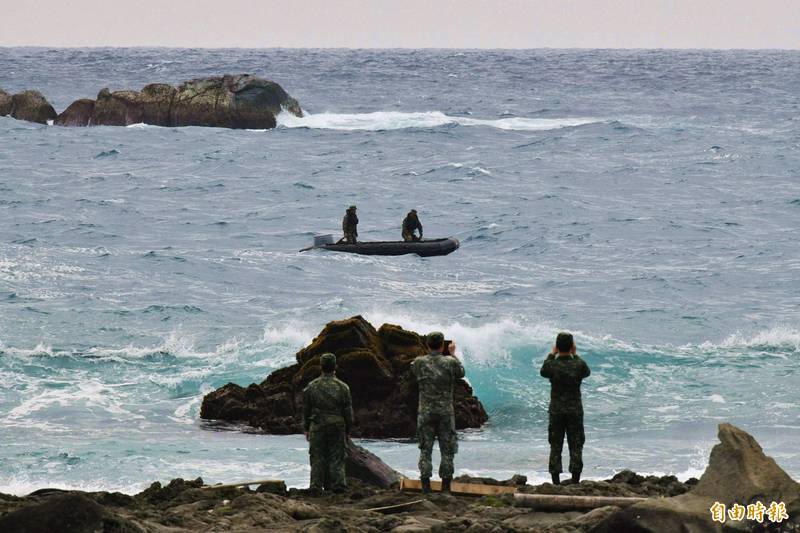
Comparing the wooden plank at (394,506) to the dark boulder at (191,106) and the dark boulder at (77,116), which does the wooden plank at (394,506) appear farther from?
the dark boulder at (77,116)

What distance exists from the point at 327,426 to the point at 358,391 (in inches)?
268

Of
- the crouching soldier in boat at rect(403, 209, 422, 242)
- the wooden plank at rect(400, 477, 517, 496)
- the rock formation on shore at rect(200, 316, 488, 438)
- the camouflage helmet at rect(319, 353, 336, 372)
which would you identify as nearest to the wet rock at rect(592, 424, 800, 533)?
the wooden plank at rect(400, 477, 517, 496)

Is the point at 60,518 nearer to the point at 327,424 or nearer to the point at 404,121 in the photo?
the point at 327,424

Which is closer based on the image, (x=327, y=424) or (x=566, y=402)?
(x=566, y=402)

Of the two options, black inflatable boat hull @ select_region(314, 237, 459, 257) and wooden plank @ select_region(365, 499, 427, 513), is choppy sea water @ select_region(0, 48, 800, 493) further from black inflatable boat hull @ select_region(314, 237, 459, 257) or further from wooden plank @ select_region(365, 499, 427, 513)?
wooden plank @ select_region(365, 499, 427, 513)

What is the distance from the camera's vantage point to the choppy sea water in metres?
20.6

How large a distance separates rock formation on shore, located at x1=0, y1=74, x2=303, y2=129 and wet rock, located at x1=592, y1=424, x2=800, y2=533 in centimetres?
6160

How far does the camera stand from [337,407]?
44.9 ft

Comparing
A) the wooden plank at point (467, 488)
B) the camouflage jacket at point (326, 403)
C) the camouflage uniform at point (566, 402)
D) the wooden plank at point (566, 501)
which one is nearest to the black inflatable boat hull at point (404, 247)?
the wooden plank at point (467, 488)

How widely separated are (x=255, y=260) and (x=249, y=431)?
1767 centimetres

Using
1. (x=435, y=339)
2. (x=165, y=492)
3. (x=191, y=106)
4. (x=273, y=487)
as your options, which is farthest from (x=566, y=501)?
(x=191, y=106)

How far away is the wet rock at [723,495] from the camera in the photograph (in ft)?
35.0

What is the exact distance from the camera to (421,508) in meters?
12.8

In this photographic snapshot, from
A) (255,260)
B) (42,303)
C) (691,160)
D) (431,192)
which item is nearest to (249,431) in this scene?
(42,303)
